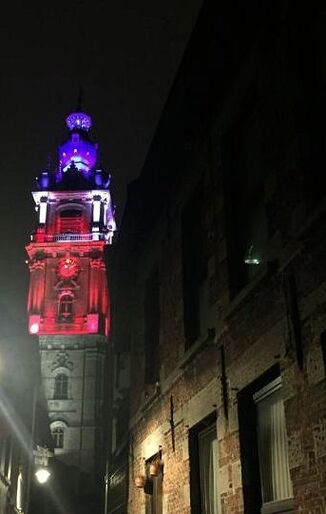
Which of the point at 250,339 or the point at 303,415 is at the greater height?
the point at 250,339

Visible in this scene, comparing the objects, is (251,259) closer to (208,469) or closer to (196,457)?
(208,469)

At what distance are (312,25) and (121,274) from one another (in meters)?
10.6

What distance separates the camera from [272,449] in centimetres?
742

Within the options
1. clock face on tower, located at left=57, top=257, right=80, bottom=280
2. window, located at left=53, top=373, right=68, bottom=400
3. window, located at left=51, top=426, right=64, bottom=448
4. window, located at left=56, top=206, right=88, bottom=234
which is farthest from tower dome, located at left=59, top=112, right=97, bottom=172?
window, located at left=51, top=426, right=64, bottom=448

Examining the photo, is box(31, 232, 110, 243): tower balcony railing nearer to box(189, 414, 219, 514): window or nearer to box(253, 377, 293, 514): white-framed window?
box(189, 414, 219, 514): window

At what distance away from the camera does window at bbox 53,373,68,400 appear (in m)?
54.1

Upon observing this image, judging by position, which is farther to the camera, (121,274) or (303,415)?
(121,274)

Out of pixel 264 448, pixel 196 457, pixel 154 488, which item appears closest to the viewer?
pixel 264 448

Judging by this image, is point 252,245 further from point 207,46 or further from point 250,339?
point 207,46

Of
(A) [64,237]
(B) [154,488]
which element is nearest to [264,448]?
(B) [154,488]

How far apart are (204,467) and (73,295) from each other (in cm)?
5192

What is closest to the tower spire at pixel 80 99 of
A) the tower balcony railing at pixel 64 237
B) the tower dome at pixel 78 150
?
the tower dome at pixel 78 150

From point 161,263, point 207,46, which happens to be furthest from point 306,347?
point 161,263

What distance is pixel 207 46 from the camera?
31.4 ft
